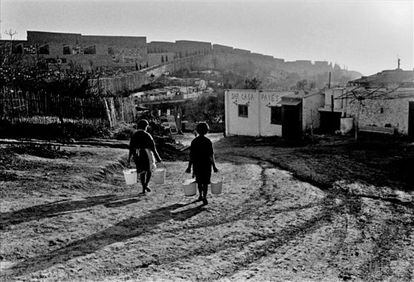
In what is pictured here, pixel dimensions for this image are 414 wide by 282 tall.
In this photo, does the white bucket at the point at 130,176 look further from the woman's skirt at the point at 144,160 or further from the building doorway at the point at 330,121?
the building doorway at the point at 330,121

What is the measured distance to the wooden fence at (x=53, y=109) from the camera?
1380 centimetres

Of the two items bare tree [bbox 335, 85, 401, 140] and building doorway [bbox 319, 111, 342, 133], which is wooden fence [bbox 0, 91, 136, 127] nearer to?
building doorway [bbox 319, 111, 342, 133]

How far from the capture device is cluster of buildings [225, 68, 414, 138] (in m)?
18.7

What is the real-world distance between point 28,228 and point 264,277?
2993mm

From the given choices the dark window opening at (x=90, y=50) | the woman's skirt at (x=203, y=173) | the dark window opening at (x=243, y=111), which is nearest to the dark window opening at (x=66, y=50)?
the dark window opening at (x=90, y=50)

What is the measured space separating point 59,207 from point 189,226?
1988 mm

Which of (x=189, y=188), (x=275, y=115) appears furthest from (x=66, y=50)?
(x=189, y=188)

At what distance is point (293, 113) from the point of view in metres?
22.5

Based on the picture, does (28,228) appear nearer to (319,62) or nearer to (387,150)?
(387,150)

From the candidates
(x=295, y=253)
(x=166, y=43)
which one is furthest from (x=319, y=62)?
(x=295, y=253)

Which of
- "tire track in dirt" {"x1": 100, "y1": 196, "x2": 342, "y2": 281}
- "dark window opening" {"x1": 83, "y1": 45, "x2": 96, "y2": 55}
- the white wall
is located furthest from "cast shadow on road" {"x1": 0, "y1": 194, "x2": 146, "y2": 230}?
"dark window opening" {"x1": 83, "y1": 45, "x2": 96, "y2": 55}

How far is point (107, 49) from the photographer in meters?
49.5

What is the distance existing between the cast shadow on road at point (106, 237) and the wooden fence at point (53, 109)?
9.14 metres

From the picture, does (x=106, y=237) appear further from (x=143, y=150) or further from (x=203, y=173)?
(x=143, y=150)
